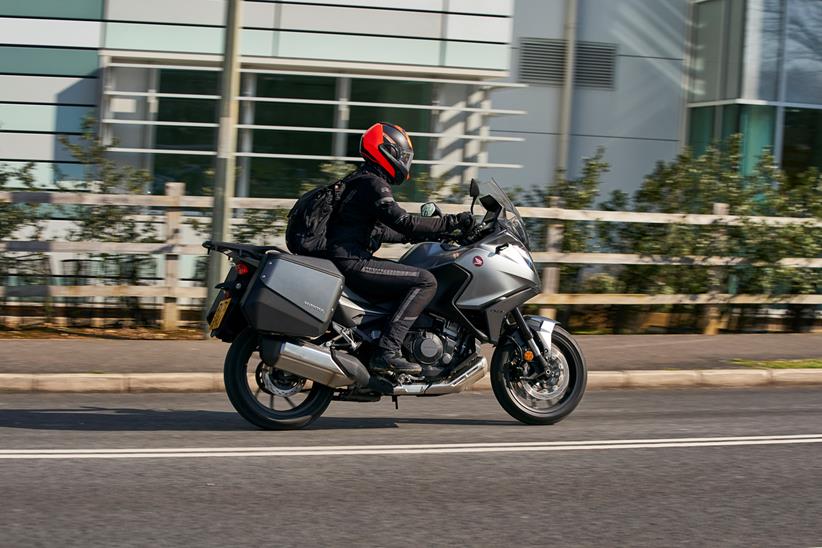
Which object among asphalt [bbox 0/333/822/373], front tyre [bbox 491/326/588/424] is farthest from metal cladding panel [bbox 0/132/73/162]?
front tyre [bbox 491/326/588/424]

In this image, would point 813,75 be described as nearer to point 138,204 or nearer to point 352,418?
point 138,204

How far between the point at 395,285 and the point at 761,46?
11647 mm

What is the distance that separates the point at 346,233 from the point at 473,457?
Answer: 1.63m

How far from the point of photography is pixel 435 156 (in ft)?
52.2

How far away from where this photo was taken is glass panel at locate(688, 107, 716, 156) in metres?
17.9

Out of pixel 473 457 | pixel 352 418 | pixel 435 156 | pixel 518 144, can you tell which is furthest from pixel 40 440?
pixel 518 144

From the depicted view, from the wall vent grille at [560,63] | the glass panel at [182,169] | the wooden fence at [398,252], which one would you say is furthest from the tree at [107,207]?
the wall vent grille at [560,63]

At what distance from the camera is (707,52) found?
18.1m

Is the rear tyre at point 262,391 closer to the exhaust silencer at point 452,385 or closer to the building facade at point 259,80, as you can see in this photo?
the exhaust silencer at point 452,385

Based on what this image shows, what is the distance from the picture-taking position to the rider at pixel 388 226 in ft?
23.9

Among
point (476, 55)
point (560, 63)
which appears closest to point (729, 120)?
point (560, 63)

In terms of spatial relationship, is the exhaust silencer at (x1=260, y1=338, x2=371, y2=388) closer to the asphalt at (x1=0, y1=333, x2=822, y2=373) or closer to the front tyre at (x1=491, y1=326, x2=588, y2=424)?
the front tyre at (x1=491, y1=326, x2=588, y2=424)

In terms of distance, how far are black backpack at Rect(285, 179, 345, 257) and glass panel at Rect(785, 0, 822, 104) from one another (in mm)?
11859

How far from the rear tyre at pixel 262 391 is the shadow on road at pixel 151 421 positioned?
0.22 m
